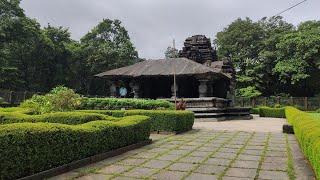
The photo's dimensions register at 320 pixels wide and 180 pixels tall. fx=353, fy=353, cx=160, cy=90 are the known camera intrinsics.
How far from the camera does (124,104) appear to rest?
2159 cm

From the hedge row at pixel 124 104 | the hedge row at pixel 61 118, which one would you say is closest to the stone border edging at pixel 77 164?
the hedge row at pixel 61 118

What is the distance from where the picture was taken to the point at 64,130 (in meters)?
7.62

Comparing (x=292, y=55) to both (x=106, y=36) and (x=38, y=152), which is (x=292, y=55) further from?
(x=38, y=152)

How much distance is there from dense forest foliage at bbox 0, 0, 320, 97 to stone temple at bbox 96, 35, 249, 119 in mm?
15504

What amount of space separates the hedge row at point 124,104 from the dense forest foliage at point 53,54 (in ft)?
68.7

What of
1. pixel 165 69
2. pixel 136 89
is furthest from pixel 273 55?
pixel 136 89

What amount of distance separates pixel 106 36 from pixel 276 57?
85.3ft

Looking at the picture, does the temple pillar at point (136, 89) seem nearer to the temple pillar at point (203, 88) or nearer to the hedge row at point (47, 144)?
the temple pillar at point (203, 88)

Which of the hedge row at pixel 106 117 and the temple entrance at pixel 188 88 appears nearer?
the hedge row at pixel 106 117

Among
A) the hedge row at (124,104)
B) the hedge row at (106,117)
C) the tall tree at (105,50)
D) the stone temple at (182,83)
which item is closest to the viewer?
the hedge row at (106,117)

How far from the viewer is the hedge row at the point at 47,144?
241 inches

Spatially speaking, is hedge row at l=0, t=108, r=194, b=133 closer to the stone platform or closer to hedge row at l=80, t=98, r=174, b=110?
hedge row at l=80, t=98, r=174, b=110

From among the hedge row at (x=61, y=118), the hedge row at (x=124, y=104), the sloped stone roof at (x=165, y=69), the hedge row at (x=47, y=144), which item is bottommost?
the hedge row at (x=47, y=144)

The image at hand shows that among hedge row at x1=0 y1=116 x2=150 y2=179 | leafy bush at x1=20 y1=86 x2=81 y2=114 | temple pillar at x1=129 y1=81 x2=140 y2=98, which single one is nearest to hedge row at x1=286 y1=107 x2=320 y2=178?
hedge row at x1=0 y1=116 x2=150 y2=179
